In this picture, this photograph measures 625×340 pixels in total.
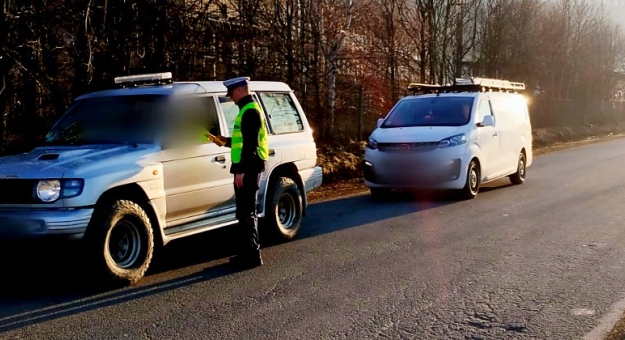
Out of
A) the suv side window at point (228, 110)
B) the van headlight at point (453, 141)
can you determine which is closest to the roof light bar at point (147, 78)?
the suv side window at point (228, 110)

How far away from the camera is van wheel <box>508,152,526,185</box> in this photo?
578 inches

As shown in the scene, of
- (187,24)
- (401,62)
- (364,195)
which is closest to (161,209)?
(364,195)

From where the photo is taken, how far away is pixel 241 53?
15.8 m

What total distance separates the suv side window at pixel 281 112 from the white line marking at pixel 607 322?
170 inches

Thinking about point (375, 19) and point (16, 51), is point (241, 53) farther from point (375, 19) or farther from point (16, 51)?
point (375, 19)

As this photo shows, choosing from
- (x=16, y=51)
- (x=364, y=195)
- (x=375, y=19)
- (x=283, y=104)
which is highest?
(x=375, y=19)

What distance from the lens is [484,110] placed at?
525 inches

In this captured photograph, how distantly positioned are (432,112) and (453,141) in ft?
3.67

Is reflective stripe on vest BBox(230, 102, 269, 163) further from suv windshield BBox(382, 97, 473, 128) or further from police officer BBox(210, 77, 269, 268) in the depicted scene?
suv windshield BBox(382, 97, 473, 128)

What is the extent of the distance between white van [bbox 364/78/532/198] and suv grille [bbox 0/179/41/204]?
23.0ft

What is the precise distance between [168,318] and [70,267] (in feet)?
7.20

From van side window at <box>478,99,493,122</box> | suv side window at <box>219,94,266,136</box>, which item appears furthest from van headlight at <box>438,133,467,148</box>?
suv side window at <box>219,94,266,136</box>

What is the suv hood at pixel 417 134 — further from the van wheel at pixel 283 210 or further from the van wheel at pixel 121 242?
the van wheel at pixel 121 242

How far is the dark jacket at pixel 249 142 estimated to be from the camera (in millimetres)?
7180
